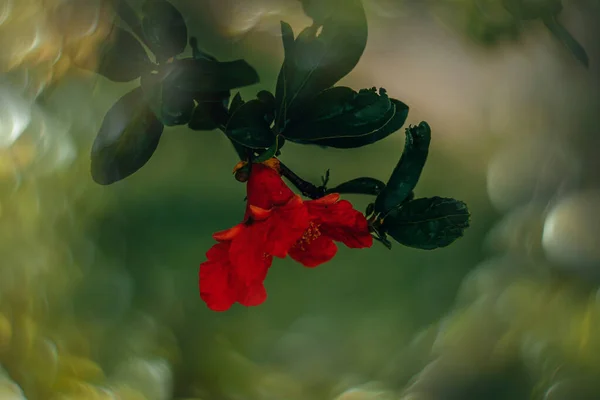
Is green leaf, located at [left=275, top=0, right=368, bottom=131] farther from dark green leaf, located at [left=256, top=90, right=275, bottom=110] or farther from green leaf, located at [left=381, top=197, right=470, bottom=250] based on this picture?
green leaf, located at [left=381, top=197, right=470, bottom=250]

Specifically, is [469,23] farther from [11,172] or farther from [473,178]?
[11,172]

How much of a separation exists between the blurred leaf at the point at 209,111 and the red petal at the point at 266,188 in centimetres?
5

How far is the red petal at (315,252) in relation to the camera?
524 mm

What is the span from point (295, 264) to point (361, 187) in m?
0.09

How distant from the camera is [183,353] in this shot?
0.55 m

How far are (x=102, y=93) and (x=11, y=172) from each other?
11 centimetres

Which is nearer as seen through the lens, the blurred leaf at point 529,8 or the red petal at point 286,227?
the red petal at point 286,227

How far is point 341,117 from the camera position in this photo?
20.1 inches

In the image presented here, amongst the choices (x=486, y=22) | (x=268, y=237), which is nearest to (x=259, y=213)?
(x=268, y=237)

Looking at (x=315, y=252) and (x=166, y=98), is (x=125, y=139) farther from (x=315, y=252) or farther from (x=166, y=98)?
(x=315, y=252)

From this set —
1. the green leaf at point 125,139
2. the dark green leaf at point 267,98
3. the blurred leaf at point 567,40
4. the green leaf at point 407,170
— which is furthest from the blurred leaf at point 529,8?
the green leaf at point 125,139

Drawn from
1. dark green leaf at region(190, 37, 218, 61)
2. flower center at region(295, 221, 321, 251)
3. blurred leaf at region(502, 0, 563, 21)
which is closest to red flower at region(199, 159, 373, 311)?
flower center at region(295, 221, 321, 251)

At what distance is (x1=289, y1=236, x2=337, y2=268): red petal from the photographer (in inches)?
20.6

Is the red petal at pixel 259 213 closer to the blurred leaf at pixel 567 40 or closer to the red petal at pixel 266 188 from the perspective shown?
the red petal at pixel 266 188
